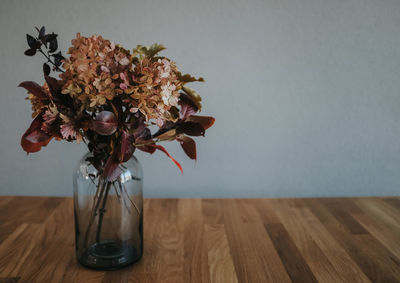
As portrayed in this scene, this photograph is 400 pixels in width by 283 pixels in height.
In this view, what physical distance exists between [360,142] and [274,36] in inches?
20.5

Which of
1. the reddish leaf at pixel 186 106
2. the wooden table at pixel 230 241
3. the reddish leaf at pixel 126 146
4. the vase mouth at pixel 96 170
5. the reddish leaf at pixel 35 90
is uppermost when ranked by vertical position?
the reddish leaf at pixel 35 90

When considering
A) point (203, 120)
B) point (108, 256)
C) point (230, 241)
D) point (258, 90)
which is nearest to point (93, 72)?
point (203, 120)

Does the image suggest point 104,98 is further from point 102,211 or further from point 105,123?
point 102,211

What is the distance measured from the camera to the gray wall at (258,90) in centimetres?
→ 142

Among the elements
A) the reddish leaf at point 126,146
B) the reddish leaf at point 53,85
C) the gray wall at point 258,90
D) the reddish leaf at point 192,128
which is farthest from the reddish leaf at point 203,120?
the gray wall at point 258,90

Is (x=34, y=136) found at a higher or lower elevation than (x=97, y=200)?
higher

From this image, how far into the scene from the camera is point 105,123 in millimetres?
760

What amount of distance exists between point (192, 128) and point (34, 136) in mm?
314

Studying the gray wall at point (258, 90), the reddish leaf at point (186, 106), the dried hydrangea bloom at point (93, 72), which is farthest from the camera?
the gray wall at point (258, 90)

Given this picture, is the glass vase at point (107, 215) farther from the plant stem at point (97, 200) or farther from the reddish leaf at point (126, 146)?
the reddish leaf at point (126, 146)

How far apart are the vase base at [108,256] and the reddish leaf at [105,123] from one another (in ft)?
0.98

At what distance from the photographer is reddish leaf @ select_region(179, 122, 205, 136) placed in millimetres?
856

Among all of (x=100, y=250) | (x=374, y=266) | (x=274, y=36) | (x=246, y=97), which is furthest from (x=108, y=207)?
(x=274, y=36)

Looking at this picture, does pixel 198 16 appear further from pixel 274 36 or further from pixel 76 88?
pixel 76 88
